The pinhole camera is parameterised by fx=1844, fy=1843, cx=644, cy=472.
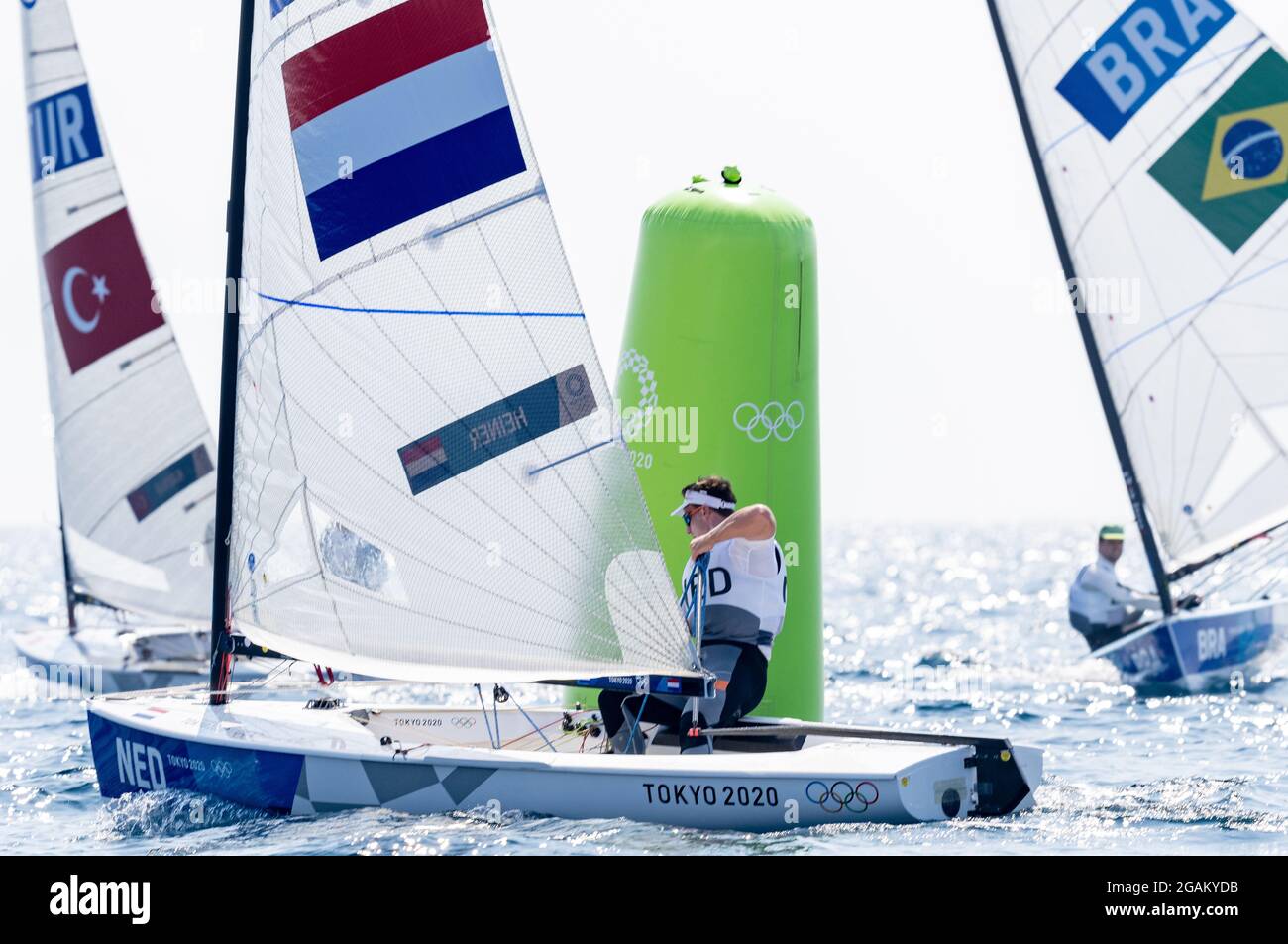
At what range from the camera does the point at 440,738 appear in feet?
33.3

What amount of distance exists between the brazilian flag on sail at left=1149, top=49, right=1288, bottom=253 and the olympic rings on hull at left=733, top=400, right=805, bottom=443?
22.8 ft

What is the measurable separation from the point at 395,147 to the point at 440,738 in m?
3.24

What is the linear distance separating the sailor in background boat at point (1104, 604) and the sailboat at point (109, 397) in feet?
26.0

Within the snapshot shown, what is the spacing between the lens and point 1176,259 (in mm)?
16125

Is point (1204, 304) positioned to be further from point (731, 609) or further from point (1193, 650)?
point (731, 609)

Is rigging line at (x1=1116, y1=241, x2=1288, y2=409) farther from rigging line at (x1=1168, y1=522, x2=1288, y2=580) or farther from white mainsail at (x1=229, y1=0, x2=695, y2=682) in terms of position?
white mainsail at (x1=229, y1=0, x2=695, y2=682)

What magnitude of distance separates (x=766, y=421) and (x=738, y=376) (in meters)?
0.30

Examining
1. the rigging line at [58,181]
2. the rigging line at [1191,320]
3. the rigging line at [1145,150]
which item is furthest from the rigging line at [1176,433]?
the rigging line at [58,181]

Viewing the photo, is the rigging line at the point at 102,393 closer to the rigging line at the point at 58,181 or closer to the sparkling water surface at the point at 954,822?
the rigging line at the point at 58,181

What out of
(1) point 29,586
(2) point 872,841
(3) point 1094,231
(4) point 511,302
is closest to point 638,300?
(4) point 511,302

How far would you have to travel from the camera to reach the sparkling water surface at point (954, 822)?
816 cm

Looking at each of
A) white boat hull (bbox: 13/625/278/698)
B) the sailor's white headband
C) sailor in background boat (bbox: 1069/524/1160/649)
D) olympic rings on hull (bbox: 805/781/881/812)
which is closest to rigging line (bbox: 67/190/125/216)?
white boat hull (bbox: 13/625/278/698)

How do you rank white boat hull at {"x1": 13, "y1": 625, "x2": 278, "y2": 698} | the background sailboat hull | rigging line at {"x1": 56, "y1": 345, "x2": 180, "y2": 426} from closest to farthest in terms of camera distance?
the background sailboat hull, white boat hull at {"x1": 13, "y1": 625, "x2": 278, "y2": 698}, rigging line at {"x1": 56, "y1": 345, "x2": 180, "y2": 426}

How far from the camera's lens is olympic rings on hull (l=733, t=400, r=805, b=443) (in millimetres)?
10383
